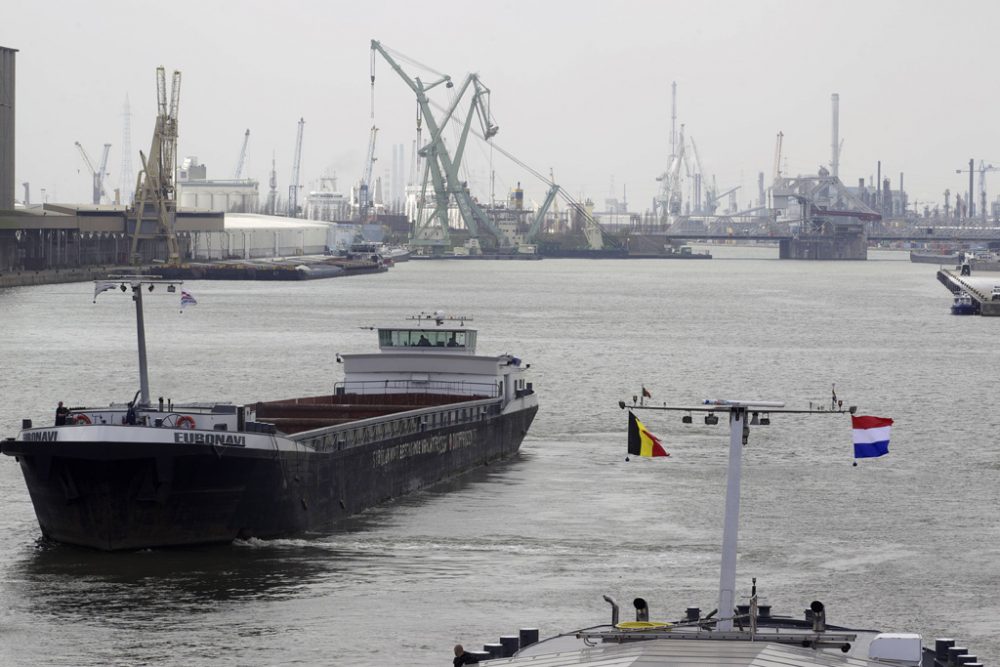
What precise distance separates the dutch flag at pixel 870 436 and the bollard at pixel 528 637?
12.8 feet

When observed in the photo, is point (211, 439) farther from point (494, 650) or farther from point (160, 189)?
point (160, 189)

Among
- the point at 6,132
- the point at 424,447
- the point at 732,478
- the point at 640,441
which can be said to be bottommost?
the point at 424,447

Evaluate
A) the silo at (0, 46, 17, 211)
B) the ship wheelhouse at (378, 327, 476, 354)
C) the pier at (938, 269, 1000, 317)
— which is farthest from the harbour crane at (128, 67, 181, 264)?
the ship wheelhouse at (378, 327, 476, 354)

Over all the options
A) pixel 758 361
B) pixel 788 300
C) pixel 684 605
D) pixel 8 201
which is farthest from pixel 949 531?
pixel 8 201

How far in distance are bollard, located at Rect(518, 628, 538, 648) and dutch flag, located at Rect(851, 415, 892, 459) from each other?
390cm

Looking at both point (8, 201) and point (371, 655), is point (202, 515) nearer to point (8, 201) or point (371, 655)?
point (371, 655)

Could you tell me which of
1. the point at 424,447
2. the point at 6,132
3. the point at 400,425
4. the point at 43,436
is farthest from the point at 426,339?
the point at 6,132

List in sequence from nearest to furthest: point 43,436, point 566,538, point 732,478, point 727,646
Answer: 1. point 727,646
2. point 732,478
3. point 43,436
4. point 566,538

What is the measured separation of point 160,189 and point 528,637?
539 feet

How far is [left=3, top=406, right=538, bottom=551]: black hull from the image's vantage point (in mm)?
28500

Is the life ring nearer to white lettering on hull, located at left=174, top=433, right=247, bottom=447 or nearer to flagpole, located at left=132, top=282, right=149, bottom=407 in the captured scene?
white lettering on hull, located at left=174, top=433, right=247, bottom=447

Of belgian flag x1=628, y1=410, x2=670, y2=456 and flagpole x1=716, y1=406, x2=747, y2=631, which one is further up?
belgian flag x1=628, y1=410, x2=670, y2=456

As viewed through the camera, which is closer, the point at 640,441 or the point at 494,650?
the point at 494,650

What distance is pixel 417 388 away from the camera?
43375mm
